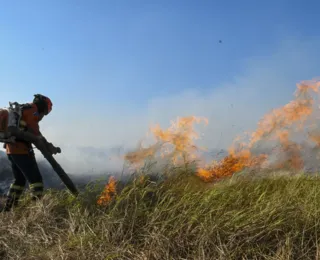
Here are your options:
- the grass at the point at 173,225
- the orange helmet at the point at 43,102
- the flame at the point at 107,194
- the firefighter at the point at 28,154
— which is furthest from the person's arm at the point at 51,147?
the flame at the point at 107,194

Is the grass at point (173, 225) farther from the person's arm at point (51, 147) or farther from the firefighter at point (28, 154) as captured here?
the person's arm at point (51, 147)

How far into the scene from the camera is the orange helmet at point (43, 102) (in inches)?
243

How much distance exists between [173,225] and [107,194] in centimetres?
142

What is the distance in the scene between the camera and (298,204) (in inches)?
167

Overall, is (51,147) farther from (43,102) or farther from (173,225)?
(173,225)

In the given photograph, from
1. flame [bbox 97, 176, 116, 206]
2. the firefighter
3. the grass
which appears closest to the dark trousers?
the firefighter

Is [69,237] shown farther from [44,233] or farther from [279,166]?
[279,166]

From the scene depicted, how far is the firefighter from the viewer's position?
5.86 metres

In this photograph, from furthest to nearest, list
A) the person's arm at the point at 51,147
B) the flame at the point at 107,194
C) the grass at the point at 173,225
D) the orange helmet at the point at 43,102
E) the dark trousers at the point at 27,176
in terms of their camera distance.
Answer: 1. the person's arm at the point at 51,147
2. the orange helmet at the point at 43,102
3. the dark trousers at the point at 27,176
4. the flame at the point at 107,194
5. the grass at the point at 173,225

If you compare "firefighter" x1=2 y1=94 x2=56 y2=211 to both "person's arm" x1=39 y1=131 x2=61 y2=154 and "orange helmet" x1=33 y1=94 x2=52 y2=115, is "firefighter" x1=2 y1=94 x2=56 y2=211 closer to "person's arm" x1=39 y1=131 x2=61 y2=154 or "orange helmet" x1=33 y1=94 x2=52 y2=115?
"orange helmet" x1=33 y1=94 x2=52 y2=115

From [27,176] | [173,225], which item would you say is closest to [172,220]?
[173,225]

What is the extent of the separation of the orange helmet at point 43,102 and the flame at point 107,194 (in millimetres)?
1836

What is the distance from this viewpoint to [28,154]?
6023 millimetres

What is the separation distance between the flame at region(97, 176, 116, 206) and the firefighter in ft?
3.99
